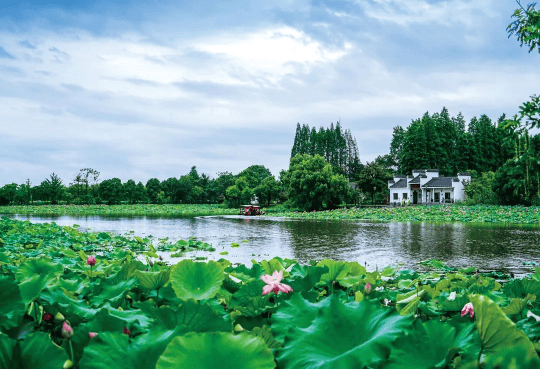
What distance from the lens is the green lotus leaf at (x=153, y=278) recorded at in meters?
1.63

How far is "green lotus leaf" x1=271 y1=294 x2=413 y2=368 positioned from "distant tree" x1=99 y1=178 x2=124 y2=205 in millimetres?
52260

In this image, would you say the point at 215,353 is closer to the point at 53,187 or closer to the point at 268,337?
the point at 268,337

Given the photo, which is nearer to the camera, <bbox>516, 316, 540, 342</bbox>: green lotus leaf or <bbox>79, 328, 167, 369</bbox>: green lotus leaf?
<bbox>79, 328, 167, 369</bbox>: green lotus leaf

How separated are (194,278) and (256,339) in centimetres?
84

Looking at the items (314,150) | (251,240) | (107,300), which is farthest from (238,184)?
(107,300)

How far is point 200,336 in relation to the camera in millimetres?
635

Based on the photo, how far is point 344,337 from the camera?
84 centimetres

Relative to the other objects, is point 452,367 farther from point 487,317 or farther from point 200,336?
point 200,336

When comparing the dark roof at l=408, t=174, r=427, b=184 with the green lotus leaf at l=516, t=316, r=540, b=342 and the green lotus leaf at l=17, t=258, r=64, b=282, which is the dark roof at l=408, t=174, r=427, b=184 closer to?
the green lotus leaf at l=17, t=258, r=64, b=282

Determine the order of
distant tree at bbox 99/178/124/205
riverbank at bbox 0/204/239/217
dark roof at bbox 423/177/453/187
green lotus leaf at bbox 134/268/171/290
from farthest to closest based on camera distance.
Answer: distant tree at bbox 99/178/124/205, dark roof at bbox 423/177/453/187, riverbank at bbox 0/204/239/217, green lotus leaf at bbox 134/268/171/290

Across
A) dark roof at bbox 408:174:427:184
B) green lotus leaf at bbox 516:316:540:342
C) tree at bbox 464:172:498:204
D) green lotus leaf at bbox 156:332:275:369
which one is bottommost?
green lotus leaf at bbox 516:316:540:342

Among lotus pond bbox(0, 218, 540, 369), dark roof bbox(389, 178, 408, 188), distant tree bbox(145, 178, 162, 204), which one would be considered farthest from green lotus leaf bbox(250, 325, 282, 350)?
distant tree bbox(145, 178, 162, 204)

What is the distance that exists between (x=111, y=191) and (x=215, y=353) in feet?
173

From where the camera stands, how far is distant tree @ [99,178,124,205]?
49.6 m
